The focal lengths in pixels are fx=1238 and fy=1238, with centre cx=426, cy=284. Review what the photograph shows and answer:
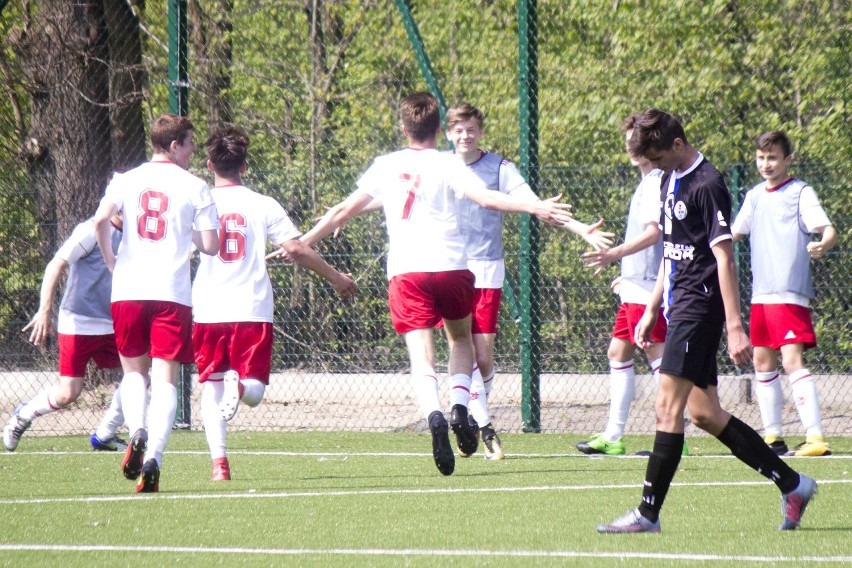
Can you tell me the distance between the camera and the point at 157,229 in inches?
260

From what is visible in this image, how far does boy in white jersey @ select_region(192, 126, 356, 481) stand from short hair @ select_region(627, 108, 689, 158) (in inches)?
103

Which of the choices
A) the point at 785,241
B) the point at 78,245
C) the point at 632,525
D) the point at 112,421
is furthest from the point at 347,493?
the point at 785,241

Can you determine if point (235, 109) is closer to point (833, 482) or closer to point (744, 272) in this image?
point (744, 272)

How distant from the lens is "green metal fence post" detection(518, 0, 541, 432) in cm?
1046

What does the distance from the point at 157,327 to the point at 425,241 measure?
1491 mm

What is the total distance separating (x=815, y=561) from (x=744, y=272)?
651 centimetres

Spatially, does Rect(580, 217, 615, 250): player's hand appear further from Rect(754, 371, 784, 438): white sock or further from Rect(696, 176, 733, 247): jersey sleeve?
Rect(754, 371, 784, 438): white sock

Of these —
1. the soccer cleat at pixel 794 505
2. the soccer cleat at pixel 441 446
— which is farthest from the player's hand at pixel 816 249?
the soccer cleat at pixel 794 505

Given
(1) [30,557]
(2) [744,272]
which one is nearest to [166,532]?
(1) [30,557]

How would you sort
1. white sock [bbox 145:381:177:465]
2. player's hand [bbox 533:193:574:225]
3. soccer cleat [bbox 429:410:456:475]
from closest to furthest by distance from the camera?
player's hand [bbox 533:193:574:225]
soccer cleat [bbox 429:410:456:475]
white sock [bbox 145:381:177:465]

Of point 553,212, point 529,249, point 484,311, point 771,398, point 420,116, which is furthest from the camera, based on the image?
point 529,249

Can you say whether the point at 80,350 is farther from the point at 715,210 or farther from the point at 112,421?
the point at 715,210

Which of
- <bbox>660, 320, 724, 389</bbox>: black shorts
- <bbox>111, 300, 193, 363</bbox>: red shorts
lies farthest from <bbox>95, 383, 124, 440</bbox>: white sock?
<bbox>660, 320, 724, 389</bbox>: black shorts

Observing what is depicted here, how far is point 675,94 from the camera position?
13.6 m
